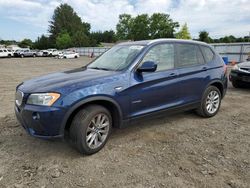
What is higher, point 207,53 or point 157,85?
point 207,53

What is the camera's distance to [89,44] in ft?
227

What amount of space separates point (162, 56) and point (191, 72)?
29.6 inches

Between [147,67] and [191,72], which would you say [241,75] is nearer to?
[191,72]

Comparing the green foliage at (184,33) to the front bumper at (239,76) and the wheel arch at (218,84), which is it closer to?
the front bumper at (239,76)

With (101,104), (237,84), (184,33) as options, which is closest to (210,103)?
(101,104)

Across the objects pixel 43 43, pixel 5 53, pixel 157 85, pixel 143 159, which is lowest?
pixel 143 159

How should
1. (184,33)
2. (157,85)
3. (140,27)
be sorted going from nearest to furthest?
(157,85)
(184,33)
(140,27)

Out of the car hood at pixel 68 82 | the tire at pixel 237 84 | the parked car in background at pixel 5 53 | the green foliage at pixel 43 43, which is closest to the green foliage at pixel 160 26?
the green foliage at pixel 43 43

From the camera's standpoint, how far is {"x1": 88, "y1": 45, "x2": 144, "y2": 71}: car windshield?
12.5 ft

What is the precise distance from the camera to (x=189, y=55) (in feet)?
14.9

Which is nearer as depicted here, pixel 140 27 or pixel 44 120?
pixel 44 120

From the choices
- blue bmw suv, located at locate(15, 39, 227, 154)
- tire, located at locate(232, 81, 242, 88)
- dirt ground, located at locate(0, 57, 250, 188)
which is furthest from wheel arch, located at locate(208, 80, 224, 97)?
tire, located at locate(232, 81, 242, 88)

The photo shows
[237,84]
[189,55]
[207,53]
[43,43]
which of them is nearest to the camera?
[189,55]

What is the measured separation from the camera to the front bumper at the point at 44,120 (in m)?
2.96
